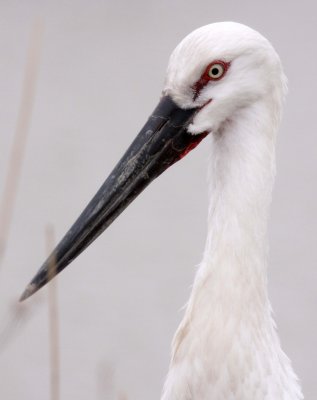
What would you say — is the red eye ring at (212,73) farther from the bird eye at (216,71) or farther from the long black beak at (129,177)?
the long black beak at (129,177)

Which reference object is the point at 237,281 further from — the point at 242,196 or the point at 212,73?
the point at 212,73

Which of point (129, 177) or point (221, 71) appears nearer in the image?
point (221, 71)

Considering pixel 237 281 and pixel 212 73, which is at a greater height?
pixel 212 73

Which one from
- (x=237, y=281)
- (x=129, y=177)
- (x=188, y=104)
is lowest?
(x=237, y=281)

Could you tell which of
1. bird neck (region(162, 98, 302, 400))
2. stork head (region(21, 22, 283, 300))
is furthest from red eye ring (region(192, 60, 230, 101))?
bird neck (region(162, 98, 302, 400))

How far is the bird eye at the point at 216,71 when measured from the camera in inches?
117

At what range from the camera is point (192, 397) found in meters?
3.10

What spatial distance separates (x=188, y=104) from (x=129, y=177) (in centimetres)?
23

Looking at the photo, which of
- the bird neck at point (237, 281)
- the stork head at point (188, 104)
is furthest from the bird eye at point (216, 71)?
the bird neck at point (237, 281)

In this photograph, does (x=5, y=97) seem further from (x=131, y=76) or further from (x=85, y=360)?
(x=85, y=360)

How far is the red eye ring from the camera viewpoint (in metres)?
2.98

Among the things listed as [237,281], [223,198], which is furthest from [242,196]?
[237,281]

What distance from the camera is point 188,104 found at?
3031mm

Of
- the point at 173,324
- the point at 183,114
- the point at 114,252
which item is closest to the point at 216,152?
the point at 183,114
